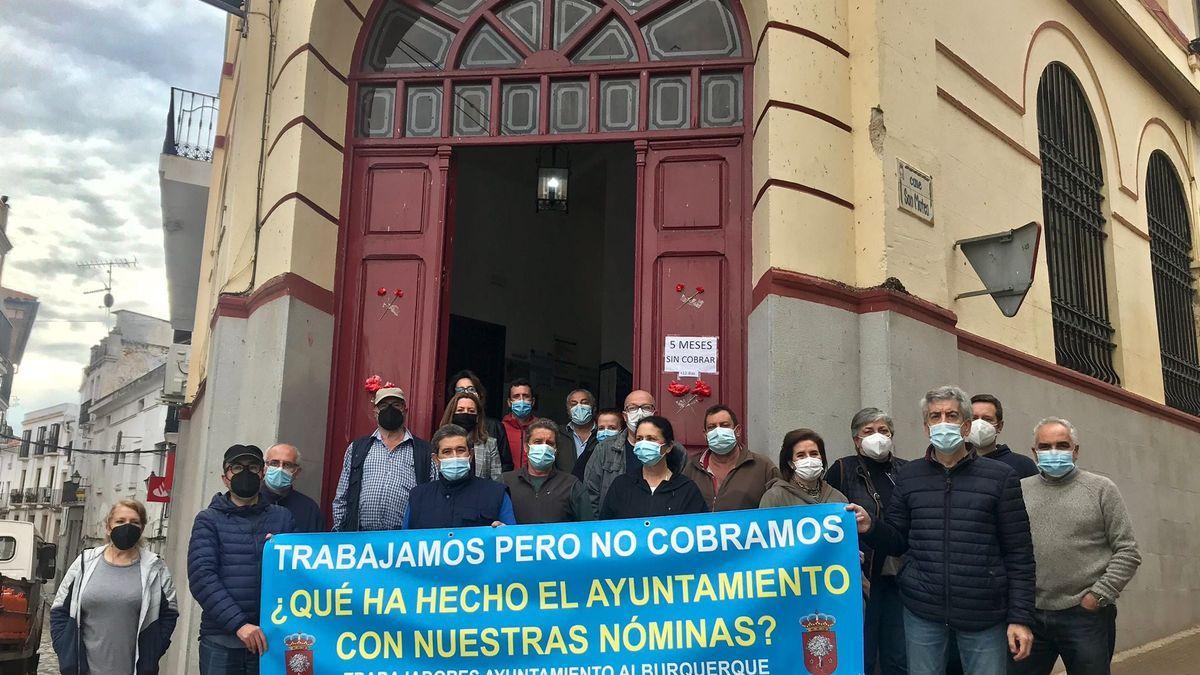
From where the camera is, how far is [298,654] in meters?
5.02

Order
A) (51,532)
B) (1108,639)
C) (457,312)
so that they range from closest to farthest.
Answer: (1108,639) < (457,312) < (51,532)

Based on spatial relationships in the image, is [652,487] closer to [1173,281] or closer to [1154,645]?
[1154,645]

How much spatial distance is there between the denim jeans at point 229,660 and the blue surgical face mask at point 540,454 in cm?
173

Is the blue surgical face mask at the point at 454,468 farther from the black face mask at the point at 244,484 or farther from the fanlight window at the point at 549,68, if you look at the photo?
the fanlight window at the point at 549,68

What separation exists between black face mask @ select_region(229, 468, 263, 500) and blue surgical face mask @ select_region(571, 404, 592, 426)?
2.17m

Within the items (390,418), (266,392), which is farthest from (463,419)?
(266,392)

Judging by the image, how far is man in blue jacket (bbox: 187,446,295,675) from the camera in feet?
Answer: 17.0

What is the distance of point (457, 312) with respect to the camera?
12.6 meters

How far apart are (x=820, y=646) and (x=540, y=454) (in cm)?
181

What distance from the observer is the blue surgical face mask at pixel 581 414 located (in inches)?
270

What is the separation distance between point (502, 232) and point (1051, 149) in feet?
21.5

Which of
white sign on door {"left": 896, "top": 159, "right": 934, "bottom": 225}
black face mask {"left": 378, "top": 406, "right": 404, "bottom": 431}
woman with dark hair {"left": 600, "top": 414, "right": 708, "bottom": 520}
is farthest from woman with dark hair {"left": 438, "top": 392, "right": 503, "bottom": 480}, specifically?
white sign on door {"left": 896, "top": 159, "right": 934, "bottom": 225}

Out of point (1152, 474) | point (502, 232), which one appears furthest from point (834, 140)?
point (502, 232)

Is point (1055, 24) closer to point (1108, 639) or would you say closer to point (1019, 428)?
point (1019, 428)
